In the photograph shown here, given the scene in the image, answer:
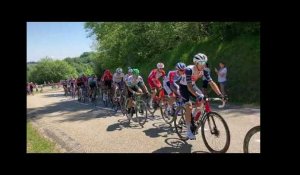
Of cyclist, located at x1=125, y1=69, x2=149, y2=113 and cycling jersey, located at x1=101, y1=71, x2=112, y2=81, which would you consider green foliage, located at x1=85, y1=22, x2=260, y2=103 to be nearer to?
cycling jersey, located at x1=101, y1=71, x2=112, y2=81

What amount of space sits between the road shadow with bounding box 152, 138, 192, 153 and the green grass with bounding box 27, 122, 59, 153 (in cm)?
258

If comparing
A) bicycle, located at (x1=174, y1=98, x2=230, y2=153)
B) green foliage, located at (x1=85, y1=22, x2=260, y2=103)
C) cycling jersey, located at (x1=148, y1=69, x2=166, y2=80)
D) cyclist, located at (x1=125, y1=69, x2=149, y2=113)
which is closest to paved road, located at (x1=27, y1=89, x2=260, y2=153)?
bicycle, located at (x1=174, y1=98, x2=230, y2=153)

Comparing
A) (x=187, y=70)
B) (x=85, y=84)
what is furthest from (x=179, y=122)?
(x=85, y=84)

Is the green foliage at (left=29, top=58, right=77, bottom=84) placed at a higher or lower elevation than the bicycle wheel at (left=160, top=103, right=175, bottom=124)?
higher

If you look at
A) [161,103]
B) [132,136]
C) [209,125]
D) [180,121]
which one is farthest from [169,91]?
[209,125]

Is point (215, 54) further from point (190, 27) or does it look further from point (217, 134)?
point (217, 134)

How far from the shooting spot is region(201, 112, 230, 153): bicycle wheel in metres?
Result: 6.78

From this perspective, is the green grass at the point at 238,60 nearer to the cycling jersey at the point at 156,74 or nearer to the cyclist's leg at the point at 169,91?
the cycling jersey at the point at 156,74

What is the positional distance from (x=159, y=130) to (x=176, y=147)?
232 cm

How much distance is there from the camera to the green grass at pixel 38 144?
8758 mm

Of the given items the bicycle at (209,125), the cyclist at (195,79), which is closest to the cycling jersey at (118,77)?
the cyclist at (195,79)
